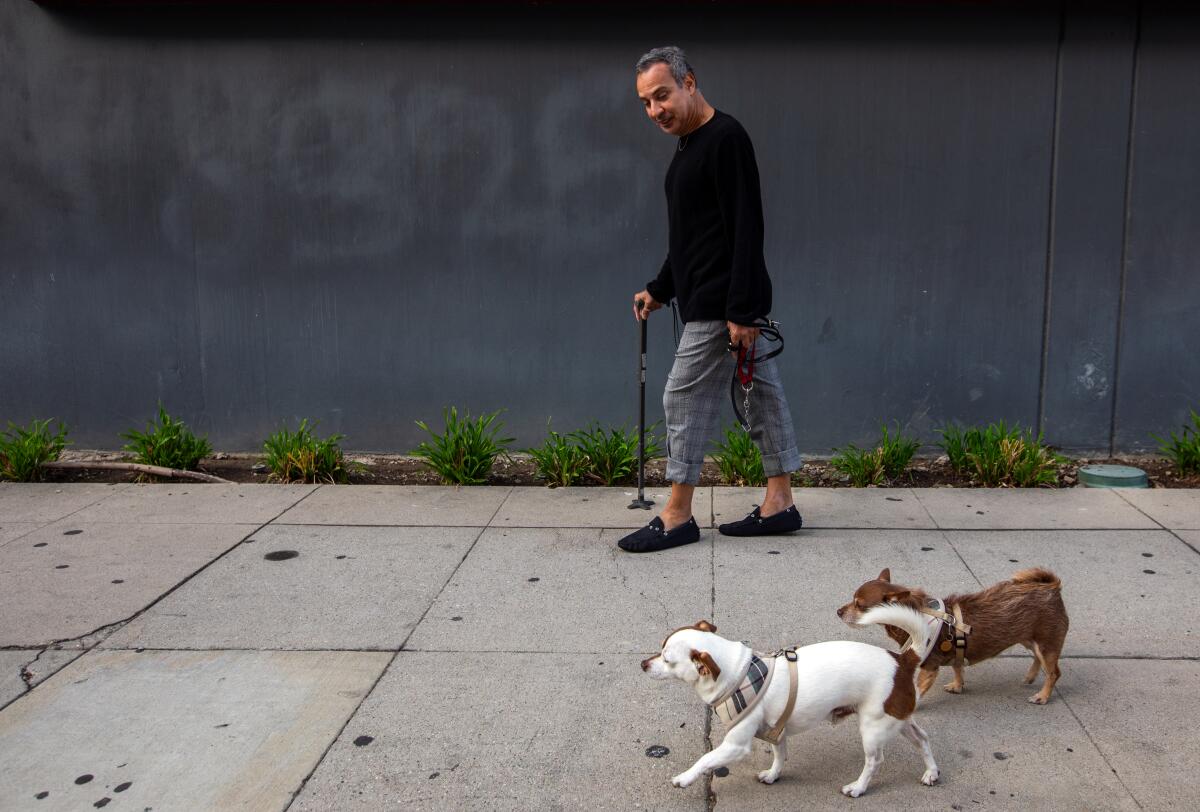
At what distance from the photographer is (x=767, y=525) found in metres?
4.84

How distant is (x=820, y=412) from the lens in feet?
21.1

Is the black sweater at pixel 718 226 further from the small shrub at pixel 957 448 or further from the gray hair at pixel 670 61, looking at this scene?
the small shrub at pixel 957 448

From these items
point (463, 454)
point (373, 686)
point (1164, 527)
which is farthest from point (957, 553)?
point (463, 454)

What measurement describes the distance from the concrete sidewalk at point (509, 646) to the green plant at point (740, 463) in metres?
0.35

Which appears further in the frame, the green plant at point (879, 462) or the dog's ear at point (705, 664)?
the green plant at point (879, 462)

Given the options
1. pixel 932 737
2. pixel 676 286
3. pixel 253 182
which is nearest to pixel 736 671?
pixel 932 737

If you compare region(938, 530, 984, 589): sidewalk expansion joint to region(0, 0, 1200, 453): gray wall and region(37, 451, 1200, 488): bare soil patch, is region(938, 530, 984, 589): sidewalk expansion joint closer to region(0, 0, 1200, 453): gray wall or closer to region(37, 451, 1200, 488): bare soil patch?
region(37, 451, 1200, 488): bare soil patch

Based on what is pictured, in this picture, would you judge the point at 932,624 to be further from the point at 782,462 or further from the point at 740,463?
the point at 740,463

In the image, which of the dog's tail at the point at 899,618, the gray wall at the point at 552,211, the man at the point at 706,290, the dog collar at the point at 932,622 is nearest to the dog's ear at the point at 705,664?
the dog's tail at the point at 899,618

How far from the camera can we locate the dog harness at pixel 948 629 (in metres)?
3.08

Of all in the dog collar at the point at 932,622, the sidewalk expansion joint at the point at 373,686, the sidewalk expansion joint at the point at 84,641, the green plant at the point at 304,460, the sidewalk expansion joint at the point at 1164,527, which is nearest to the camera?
the sidewalk expansion joint at the point at 373,686

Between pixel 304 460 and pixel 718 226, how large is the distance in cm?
295

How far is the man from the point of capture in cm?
430

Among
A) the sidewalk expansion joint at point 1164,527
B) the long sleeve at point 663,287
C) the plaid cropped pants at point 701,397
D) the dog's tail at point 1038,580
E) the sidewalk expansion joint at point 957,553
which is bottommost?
the sidewalk expansion joint at point 957,553
